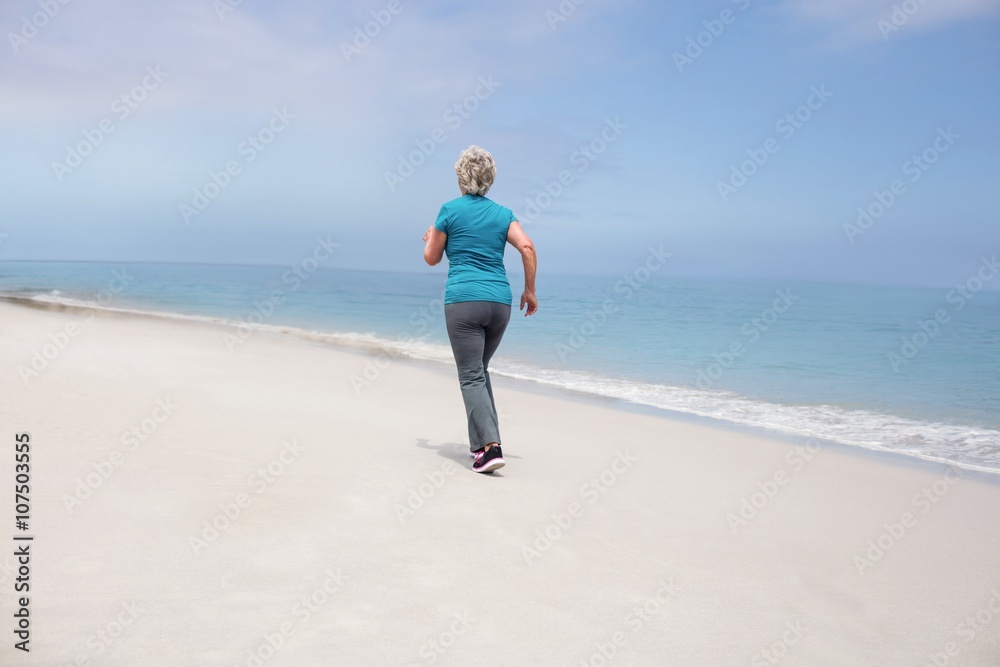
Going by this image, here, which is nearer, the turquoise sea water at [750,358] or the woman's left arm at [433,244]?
the woman's left arm at [433,244]

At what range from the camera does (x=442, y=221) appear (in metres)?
4.78

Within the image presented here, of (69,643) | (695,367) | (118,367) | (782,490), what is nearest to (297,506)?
(69,643)

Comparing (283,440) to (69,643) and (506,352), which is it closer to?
(69,643)

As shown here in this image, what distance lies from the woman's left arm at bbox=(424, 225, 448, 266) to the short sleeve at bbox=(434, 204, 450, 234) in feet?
0.08

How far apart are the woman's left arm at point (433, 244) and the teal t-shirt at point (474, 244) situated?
0.03 m

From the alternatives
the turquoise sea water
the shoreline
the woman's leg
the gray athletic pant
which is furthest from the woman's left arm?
the turquoise sea water

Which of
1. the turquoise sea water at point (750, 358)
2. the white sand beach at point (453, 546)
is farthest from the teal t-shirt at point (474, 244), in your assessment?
the turquoise sea water at point (750, 358)

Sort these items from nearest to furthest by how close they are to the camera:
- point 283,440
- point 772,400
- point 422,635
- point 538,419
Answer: point 422,635
point 283,440
point 538,419
point 772,400

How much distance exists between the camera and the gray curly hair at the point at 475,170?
4.77 m

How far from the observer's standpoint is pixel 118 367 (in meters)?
8.03

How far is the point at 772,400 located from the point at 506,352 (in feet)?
20.7

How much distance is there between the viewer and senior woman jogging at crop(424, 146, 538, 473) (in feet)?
15.6

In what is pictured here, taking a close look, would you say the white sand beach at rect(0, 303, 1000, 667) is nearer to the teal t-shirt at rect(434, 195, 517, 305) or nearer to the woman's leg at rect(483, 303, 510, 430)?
the woman's leg at rect(483, 303, 510, 430)

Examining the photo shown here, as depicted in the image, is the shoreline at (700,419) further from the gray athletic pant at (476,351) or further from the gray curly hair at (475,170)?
the gray curly hair at (475,170)
